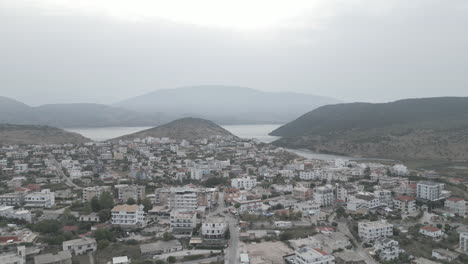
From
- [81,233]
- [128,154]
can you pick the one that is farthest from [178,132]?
[81,233]

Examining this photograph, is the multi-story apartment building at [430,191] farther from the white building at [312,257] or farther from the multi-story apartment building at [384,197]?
the white building at [312,257]

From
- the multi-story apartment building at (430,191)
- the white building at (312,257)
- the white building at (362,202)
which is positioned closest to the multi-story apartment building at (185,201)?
the white building at (312,257)

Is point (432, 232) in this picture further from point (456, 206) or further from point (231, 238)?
point (231, 238)

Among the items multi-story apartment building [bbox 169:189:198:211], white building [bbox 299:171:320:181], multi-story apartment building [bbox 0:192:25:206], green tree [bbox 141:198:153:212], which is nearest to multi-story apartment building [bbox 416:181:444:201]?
white building [bbox 299:171:320:181]

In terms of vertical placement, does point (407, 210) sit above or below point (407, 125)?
below

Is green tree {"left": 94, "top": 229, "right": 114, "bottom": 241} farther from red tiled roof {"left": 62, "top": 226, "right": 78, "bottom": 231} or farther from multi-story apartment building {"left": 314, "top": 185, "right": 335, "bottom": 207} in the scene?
multi-story apartment building {"left": 314, "top": 185, "right": 335, "bottom": 207}

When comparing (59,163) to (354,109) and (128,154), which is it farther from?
(354,109)
